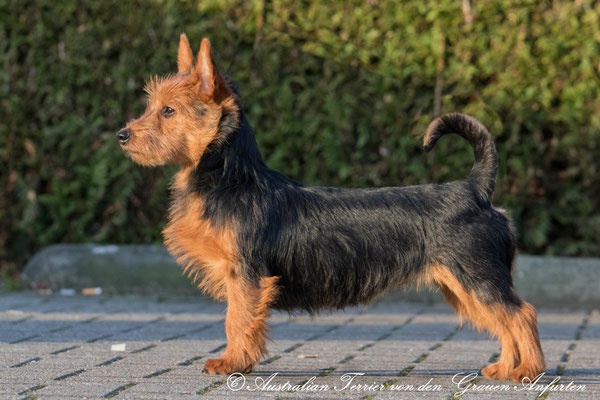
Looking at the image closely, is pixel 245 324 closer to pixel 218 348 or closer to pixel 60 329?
pixel 218 348

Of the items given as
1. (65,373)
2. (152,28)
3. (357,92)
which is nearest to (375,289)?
(65,373)

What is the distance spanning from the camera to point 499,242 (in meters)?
4.78

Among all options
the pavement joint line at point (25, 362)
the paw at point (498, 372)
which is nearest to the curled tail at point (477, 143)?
the paw at point (498, 372)

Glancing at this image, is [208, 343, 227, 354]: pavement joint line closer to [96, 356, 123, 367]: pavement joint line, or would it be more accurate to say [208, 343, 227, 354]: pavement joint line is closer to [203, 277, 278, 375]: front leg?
[96, 356, 123, 367]: pavement joint line

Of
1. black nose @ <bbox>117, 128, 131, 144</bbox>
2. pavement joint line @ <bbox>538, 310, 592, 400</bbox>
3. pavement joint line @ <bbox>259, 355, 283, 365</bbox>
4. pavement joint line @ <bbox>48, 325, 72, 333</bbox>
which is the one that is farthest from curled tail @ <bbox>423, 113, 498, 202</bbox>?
pavement joint line @ <bbox>48, 325, 72, 333</bbox>

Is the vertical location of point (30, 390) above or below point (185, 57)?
below

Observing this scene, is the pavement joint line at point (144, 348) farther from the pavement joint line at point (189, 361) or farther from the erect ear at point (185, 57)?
the erect ear at point (185, 57)

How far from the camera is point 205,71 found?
4773 mm

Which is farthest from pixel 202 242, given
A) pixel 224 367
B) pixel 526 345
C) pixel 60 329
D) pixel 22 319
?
pixel 22 319

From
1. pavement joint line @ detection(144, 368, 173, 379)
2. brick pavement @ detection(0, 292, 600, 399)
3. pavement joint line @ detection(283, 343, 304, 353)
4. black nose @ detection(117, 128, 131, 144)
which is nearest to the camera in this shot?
brick pavement @ detection(0, 292, 600, 399)

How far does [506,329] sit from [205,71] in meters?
2.27

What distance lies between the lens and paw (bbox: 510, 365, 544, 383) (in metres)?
4.55

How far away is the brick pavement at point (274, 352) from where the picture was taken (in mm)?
4238

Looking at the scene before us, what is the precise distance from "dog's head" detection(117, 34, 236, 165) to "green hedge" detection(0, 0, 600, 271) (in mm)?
3505
